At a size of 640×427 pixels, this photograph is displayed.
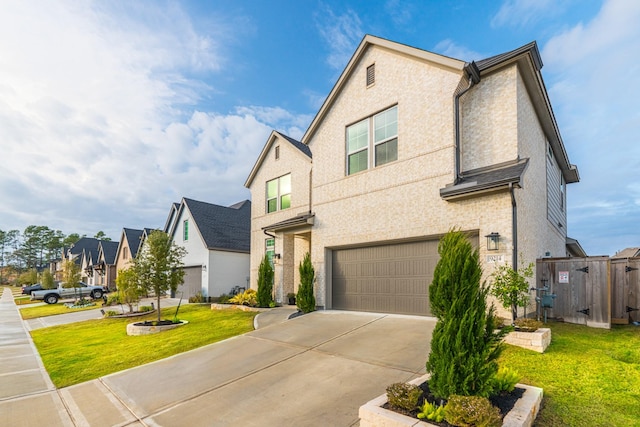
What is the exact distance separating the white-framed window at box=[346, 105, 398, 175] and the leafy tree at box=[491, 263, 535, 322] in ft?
16.0

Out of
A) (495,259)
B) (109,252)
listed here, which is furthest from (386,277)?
(109,252)

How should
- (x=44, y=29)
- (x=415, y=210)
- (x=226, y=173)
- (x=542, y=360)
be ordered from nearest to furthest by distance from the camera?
1. (x=542, y=360)
2. (x=44, y=29)
3. (x=415, y=210)
4. (x=226, y=173)

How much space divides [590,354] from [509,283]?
193 centimetres

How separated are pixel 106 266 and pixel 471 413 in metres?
46.3

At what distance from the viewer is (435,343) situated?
12.8 ft

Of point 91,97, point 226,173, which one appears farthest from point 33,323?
point 226,173

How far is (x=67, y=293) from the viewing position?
2803 cm

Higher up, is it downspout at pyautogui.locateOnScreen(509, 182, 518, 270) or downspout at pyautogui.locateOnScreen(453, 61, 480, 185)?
downspout at pyautogui.locateOnScreen(453, 61, 480, 185)

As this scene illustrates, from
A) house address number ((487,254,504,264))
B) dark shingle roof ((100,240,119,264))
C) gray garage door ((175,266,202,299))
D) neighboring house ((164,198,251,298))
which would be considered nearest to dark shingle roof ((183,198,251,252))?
neighboring house ((164,198,251,298))

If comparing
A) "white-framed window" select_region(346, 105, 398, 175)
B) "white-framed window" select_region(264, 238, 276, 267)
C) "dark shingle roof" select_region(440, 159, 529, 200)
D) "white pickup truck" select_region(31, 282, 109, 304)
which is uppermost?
"white-framed window" select_region(346, 105, 398, 175)

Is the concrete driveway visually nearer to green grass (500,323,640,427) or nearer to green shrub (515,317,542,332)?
green grass (500,323,640,427)

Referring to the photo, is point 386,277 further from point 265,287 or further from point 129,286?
point 129,286

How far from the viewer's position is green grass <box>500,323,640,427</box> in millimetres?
3721

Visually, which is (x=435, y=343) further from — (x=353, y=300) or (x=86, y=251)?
(x=86, y=251)
